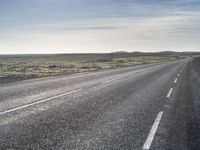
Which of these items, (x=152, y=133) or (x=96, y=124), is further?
(x=96, y=124)

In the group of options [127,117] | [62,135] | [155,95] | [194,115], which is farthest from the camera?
[155,95]

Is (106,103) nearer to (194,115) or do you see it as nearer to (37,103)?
(37,103)

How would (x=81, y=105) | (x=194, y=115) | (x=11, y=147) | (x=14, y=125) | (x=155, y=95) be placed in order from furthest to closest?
(x=155, y=95) → (x=81, y=105) → (x=194, y=115) → (x=14, y=125) → (x=11, y=147)

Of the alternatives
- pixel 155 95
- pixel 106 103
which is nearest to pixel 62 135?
pixel 106 103

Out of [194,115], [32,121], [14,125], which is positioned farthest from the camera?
[194,115]

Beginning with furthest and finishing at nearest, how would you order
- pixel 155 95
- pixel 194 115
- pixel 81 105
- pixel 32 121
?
pixel 155 95 < pixel 81 105 < pixel 194 115 < pixel 32 121

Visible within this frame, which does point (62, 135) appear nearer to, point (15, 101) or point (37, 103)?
point (37, 103)

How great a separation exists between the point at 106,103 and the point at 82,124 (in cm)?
367

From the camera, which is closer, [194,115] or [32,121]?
[32,121]

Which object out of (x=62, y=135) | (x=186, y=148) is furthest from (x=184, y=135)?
(x=62, y=135)

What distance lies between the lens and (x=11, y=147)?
223 inches

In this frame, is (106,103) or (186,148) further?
(106,103)

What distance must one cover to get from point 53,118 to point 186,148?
374 cm

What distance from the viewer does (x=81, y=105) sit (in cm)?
1068
